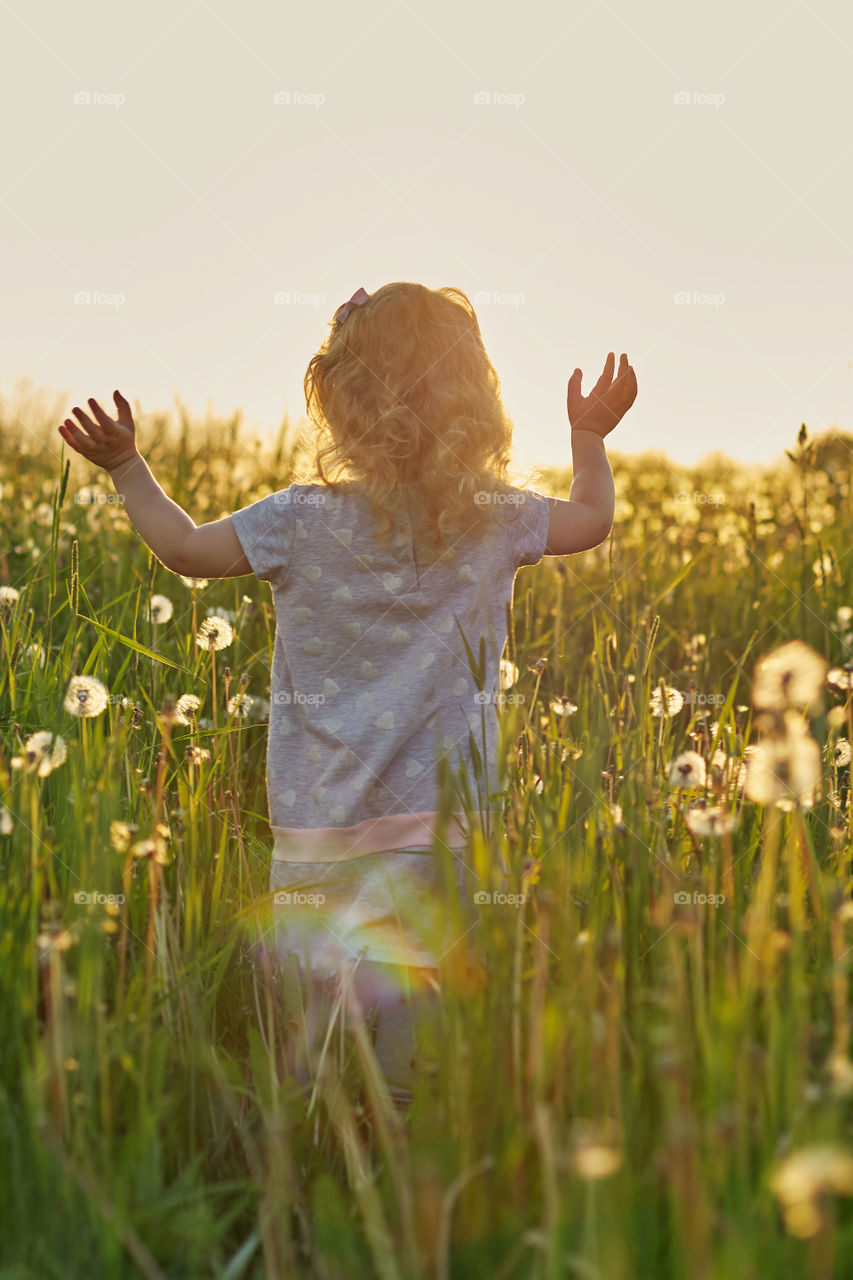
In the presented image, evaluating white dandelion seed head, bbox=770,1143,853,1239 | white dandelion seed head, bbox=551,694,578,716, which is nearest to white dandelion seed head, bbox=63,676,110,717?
white dandelion seed head, bbox=551,694,578,716

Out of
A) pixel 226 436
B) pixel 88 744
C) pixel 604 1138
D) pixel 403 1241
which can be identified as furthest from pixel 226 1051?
pixel 226 436

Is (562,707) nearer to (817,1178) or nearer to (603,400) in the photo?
(603,400)

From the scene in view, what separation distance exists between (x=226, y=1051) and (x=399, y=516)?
1.12 m

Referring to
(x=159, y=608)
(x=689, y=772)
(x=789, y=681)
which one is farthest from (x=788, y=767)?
(x=159, y=608)

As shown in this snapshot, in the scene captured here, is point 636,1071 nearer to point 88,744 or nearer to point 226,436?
point 88,744

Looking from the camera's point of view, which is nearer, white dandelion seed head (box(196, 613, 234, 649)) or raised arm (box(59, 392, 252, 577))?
raised arm (box(59, 392, 252, 577))

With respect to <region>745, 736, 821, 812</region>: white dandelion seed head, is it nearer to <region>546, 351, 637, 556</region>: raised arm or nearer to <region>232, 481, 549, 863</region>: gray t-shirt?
<region>232, 481, 549, 863</region>: gray t-shirt

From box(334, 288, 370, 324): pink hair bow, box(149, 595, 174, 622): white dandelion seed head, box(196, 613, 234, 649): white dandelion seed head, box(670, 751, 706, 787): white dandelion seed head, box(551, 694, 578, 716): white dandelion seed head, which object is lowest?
box(670, 751, 706, 787): white dandelion seed head

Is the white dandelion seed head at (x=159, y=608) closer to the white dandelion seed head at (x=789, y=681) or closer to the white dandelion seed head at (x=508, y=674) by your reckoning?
the white dandelion seed head at (x=508, y=674)

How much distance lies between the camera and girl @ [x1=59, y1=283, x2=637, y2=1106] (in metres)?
2.27

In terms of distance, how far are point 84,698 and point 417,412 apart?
931 millimetres

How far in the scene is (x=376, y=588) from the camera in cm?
236

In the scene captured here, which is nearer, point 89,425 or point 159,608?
point 89,425

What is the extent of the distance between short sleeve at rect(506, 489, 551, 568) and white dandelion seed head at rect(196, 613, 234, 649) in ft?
2.37
